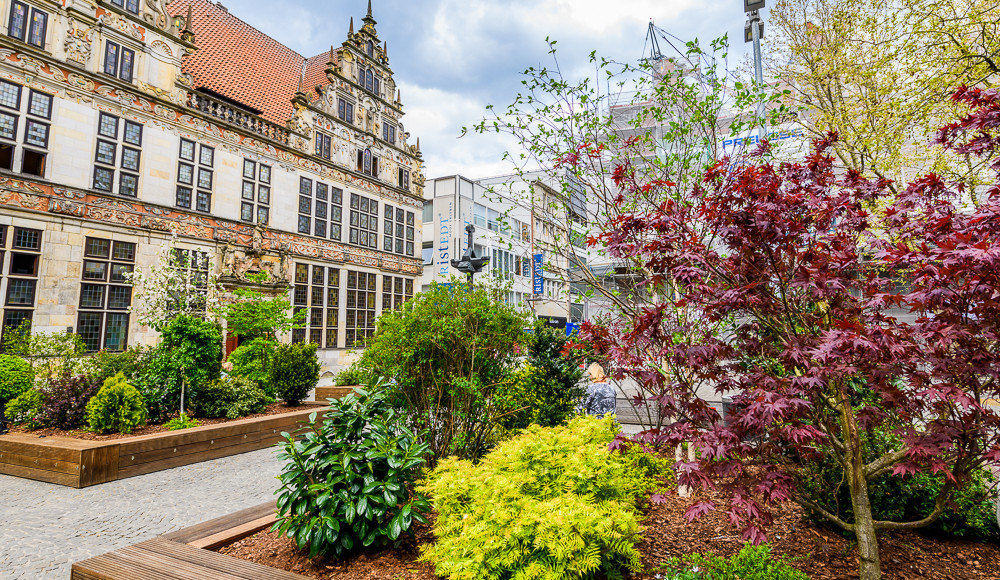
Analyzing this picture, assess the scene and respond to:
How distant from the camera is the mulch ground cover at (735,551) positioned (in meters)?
3.28

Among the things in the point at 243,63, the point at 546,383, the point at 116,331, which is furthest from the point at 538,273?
the point at 243,63

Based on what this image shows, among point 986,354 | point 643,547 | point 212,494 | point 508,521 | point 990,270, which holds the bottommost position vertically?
point 212,494

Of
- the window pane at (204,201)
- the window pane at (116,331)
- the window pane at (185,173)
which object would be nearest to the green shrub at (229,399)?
the window pane at (116,331)

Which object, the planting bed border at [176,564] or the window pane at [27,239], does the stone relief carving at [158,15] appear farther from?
the planting bed border at [176,564]

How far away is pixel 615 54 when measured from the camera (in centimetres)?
582

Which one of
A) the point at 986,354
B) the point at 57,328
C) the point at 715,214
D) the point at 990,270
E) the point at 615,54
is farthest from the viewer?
the point at 57,328

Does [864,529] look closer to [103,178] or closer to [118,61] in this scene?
[103,178]

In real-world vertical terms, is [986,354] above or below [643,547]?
above

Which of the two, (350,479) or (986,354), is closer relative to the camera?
(986,354)

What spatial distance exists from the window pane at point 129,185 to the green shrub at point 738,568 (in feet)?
55.6

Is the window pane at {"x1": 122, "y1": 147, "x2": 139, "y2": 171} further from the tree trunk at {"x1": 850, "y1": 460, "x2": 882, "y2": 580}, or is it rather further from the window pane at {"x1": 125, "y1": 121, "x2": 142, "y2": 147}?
the tree trunk at {"x1": 850, "y1": 460, "x2": 882, "y2": 580}

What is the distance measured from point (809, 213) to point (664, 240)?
0.89m

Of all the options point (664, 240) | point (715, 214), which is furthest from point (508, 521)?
point (715, 214)

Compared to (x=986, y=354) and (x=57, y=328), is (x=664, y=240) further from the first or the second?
(x=57, y=328)
